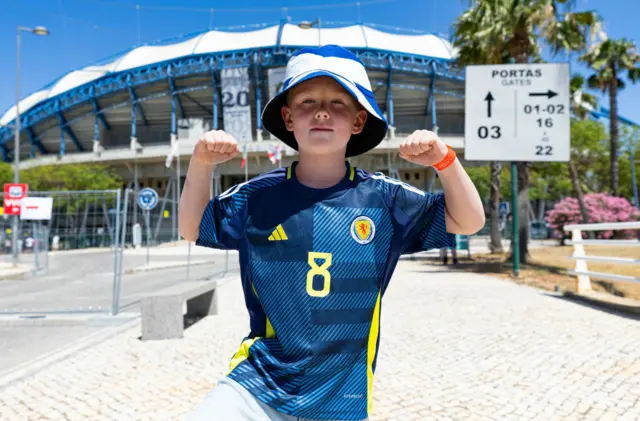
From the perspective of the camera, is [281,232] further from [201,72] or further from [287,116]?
[201,72]

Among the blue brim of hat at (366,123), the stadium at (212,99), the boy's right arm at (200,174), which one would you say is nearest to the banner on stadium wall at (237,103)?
the stadium at (212,99)

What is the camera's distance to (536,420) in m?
3.32

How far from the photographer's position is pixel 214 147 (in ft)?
5.19

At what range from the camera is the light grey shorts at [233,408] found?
139 cm

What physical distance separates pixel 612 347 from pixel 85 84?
54.8m

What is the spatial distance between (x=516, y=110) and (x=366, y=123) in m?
11.5

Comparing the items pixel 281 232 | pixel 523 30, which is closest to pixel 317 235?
pixel 281 232

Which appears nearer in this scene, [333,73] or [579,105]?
[333,73]

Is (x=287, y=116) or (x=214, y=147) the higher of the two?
(x=287, y=116)

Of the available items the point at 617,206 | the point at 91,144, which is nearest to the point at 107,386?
the point at 617,206

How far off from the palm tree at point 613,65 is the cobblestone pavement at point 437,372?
1004 inches

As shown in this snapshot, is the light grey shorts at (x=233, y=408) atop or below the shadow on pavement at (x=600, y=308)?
atop

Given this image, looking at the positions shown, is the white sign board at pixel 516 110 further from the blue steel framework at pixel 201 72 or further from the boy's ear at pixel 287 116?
the blue steel framework at pixel 201 72

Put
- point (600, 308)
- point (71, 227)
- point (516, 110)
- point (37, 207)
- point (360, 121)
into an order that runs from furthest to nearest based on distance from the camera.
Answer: point (71, 227)
point (37, 207)
point (516, 110)
point (600, 308)
point (360, 121)
